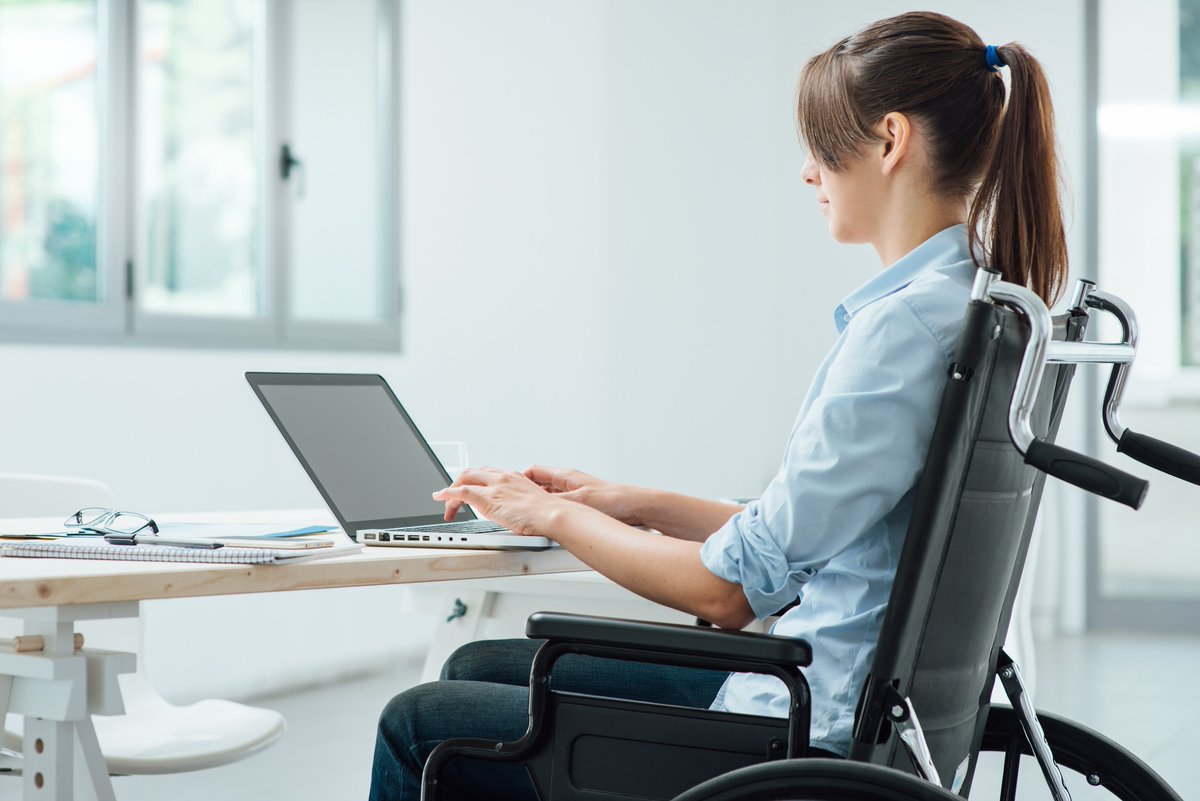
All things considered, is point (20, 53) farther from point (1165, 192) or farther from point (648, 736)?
point (1165, 192)

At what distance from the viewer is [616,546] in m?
1.37

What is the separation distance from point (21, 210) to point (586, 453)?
7.32 ft

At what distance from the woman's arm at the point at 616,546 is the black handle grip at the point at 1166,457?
397mm

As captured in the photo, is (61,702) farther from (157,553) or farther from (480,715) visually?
(480,715)

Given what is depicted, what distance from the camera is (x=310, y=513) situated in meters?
2.02

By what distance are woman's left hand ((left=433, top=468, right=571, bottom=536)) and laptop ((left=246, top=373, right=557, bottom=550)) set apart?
0.05 meters

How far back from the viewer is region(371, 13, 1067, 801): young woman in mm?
1173

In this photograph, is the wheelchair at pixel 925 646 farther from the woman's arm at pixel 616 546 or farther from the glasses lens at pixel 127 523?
the glasses lens at pixel 127 523

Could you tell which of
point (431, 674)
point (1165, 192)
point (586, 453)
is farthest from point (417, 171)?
point (1165, 192)

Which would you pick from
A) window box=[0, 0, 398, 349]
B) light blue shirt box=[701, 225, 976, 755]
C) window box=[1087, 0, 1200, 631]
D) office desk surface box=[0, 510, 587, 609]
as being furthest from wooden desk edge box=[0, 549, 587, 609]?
window box=[1087, 0, 1200, 631]

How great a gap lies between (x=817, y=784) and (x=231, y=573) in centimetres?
60

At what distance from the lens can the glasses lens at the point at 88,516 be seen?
1.57m

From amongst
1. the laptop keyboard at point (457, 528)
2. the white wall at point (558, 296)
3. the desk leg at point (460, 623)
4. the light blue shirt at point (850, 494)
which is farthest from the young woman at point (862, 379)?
the white wall at point (558, 296)

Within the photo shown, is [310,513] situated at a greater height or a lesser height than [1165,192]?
lesser
